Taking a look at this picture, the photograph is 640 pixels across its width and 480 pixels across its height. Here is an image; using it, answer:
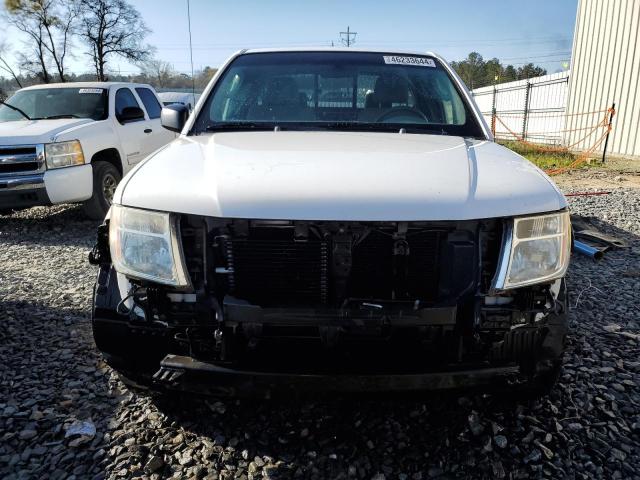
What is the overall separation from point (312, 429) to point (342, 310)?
84cm

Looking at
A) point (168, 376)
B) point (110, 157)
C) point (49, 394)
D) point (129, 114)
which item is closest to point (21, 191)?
point (110, 157)

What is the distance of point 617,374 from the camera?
2.69 m

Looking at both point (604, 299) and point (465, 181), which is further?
point (604, 299)

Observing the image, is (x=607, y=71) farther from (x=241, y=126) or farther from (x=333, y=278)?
(x=333, y=278)

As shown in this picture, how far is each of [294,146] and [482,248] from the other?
990 millimetres

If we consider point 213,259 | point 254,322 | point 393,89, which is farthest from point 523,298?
point 393,89

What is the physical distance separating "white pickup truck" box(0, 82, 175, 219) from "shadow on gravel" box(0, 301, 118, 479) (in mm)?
2557

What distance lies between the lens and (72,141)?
19.1 feet

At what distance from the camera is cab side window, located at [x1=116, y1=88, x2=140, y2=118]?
699 centimetres

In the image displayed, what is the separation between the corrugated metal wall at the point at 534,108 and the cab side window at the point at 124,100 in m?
10.2

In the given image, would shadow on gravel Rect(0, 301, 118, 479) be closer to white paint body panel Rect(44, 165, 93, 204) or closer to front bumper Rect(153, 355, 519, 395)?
front bumper Rect(153, 355, 519, 395)

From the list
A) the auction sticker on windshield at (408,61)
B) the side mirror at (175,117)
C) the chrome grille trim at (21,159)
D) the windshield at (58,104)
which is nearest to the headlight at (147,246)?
the side mirror at (175,117)

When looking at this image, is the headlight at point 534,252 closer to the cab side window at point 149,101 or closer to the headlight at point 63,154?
the headlight at point 63,154

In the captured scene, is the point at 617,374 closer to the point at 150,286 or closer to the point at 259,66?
the point at 150,286
